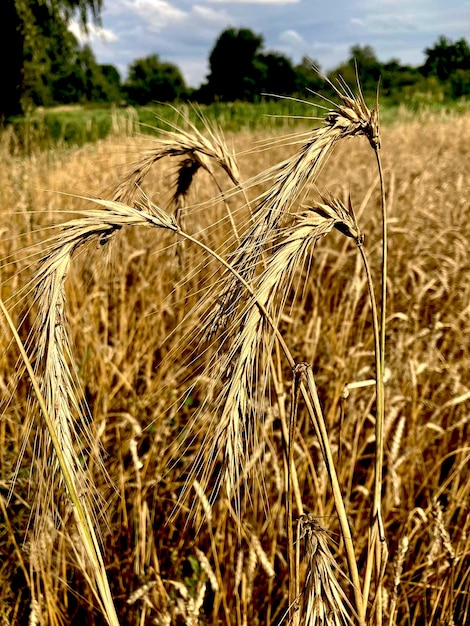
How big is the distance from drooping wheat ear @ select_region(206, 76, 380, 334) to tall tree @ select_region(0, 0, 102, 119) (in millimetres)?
13616

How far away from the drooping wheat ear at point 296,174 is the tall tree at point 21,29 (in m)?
→ 13.6

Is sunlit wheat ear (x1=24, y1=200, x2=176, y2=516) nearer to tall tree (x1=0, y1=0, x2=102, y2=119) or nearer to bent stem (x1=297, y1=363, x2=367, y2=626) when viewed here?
bent stem (x1=297, y1=363, x2=367, y2=626)

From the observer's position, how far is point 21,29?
13.8 metres

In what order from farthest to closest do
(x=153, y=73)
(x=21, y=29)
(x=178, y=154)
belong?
(x=153, y=73), (x=21, y=29), (x=178, y=154)

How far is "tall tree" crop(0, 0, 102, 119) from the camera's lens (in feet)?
44.8

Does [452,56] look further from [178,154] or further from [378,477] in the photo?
[378,477]

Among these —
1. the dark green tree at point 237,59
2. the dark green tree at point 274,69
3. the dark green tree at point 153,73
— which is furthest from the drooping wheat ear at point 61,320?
the dark green tree at point 153,73

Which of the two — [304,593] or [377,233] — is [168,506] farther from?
[377,233]

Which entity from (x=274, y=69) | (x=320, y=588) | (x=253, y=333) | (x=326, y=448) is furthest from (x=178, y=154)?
(x=274, y=69)

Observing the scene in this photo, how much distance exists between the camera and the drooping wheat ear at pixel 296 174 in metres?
0.67

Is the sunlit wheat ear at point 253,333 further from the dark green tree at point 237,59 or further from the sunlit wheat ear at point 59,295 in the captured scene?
the dark green tree at point 237,59

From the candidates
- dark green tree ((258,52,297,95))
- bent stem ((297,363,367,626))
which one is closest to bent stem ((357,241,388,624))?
bent stem ((297,363,367,626))

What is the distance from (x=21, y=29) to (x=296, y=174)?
52.4 feet

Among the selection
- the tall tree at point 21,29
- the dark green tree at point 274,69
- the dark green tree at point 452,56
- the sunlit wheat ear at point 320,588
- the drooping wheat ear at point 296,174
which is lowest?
the sunlit wheat ear at point 320,588
